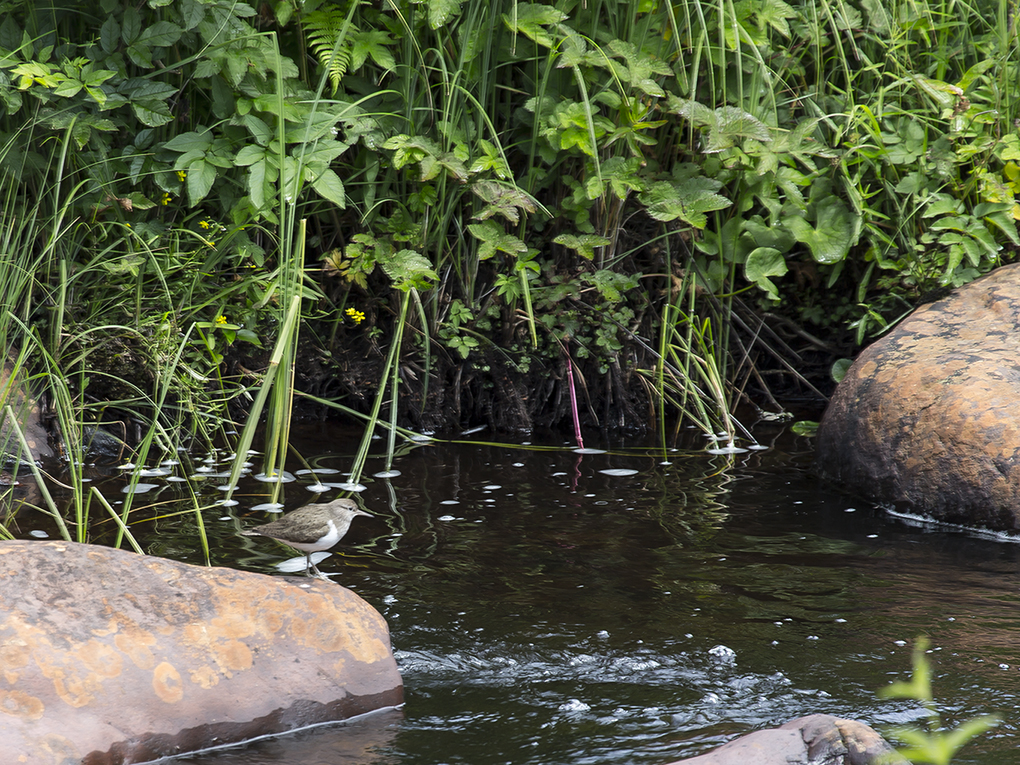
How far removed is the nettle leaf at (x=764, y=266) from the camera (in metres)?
5.59

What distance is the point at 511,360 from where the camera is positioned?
5.90 m

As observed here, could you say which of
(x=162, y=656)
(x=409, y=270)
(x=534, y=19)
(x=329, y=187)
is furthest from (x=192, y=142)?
(x=162, y=656)

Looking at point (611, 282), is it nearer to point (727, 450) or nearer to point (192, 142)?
point (727, 450)

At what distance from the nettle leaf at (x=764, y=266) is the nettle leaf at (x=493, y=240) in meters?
1.28

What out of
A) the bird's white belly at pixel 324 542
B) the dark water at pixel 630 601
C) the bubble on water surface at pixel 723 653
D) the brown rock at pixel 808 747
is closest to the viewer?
the brown rock at pixel 808 747

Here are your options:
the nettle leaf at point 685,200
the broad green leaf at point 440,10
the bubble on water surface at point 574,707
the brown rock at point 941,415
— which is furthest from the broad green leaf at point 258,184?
the brown rock at point 941,415

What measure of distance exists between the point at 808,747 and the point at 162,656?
1663 mm

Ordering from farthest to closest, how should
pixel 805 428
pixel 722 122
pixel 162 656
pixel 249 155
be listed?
pixel 805 428
pixel 722 122
pixel 249 155
pixel 162 656

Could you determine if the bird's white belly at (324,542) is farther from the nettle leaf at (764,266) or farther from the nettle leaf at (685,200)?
the nettle leaf at (764,266)

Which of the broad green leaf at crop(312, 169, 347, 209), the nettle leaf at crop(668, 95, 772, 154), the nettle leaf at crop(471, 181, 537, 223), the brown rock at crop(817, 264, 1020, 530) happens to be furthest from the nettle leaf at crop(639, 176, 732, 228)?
the broad green leaf at crop(312, 169, 347, 209)

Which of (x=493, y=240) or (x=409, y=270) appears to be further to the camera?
(x=493, y=240)

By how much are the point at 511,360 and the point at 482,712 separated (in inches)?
127

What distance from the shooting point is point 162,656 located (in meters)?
2.68

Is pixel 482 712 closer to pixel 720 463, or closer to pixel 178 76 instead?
pixel 720 463
